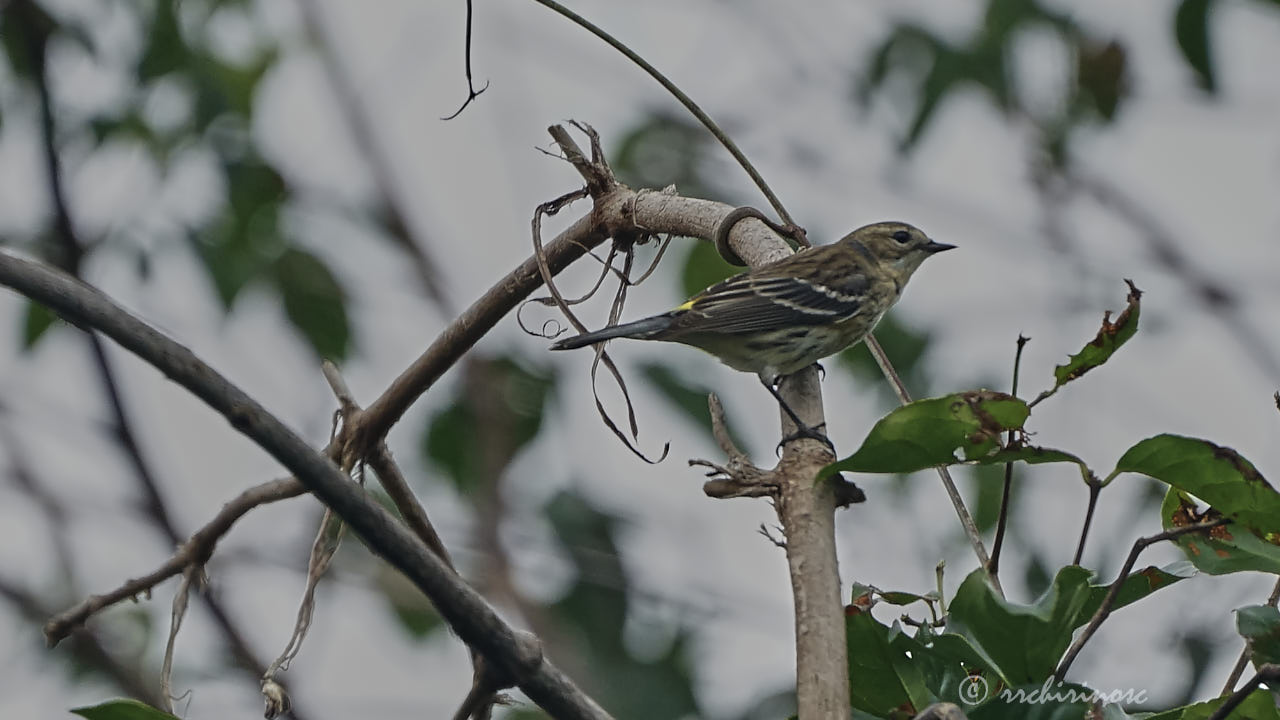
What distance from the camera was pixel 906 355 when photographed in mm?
5547

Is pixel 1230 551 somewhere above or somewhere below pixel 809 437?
below

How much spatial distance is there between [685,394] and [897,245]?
4.14ft

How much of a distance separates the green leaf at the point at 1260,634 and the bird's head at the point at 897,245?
360 cm

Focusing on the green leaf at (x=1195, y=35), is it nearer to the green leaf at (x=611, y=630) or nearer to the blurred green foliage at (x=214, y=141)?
the green leaf at (x=611, y=630)

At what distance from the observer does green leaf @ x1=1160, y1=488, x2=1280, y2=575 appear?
5.84 feet

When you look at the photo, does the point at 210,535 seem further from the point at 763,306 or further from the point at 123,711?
the point at 763,306

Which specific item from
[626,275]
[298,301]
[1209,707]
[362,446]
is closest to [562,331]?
[626,275]

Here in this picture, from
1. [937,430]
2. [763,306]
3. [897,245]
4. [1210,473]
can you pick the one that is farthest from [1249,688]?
[897,245]

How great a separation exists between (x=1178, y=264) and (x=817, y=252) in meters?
3.29

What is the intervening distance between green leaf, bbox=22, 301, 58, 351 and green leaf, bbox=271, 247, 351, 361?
962mm

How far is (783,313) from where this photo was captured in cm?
438

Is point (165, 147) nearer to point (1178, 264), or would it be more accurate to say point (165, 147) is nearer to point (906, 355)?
point (906, 355)

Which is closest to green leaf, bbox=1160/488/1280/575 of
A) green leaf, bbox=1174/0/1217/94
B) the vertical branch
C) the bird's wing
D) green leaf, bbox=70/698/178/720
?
the vertical branch

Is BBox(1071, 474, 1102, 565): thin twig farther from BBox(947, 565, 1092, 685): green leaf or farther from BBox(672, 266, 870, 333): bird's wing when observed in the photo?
BBox(672, 266, 870, 333): bird's wing
